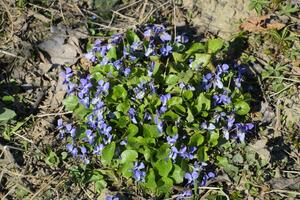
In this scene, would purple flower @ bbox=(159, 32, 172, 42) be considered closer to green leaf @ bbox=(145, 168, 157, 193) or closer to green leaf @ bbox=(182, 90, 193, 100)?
green leaf @ bbox=(182, 90, 193, 100)

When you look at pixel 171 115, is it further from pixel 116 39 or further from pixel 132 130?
pixel 116 39

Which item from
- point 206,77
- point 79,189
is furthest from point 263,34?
point 79,189

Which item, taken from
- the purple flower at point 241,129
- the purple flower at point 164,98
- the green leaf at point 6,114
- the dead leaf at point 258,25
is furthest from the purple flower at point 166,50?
the green leaf at point 6,114

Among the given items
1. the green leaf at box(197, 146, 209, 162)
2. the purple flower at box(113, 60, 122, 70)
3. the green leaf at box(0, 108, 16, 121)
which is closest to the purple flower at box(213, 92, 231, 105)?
the green leaf at box(197, 146, 209, 162)

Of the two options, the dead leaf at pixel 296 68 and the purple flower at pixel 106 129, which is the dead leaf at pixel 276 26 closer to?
the dead leaf at pixel 296 68

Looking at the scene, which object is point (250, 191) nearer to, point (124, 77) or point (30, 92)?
point (124, 77)

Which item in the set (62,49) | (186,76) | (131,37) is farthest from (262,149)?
(62,49)
